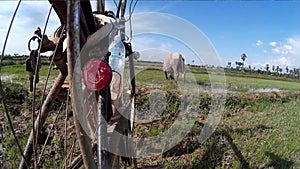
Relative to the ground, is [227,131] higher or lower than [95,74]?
lower

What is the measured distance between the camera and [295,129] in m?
4.00

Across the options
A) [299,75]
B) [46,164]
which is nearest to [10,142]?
[46,164]

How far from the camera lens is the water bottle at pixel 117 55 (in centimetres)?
125

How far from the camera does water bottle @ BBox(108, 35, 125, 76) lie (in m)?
1.25

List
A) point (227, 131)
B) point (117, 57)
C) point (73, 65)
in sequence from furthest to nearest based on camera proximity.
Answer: point (227, 131), point (117, 57), point (73, 65)

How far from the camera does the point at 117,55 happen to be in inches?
50.6

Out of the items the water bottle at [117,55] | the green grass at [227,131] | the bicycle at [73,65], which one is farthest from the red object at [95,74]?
the green grass at [227,131]

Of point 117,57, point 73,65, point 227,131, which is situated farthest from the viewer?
point 227,131

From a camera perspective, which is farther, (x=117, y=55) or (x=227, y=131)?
(x=227, y=131)

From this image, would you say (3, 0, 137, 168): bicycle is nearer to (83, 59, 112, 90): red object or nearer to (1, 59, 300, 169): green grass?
(83, 59, 112, 90): red object

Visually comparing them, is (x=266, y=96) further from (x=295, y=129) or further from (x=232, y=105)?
(x=295, y=129)

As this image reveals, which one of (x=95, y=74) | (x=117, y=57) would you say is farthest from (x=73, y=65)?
(x=117, y=57)

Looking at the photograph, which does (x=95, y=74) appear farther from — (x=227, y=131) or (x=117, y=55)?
(x=227, y=131)

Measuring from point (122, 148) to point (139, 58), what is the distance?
505 millimetres
